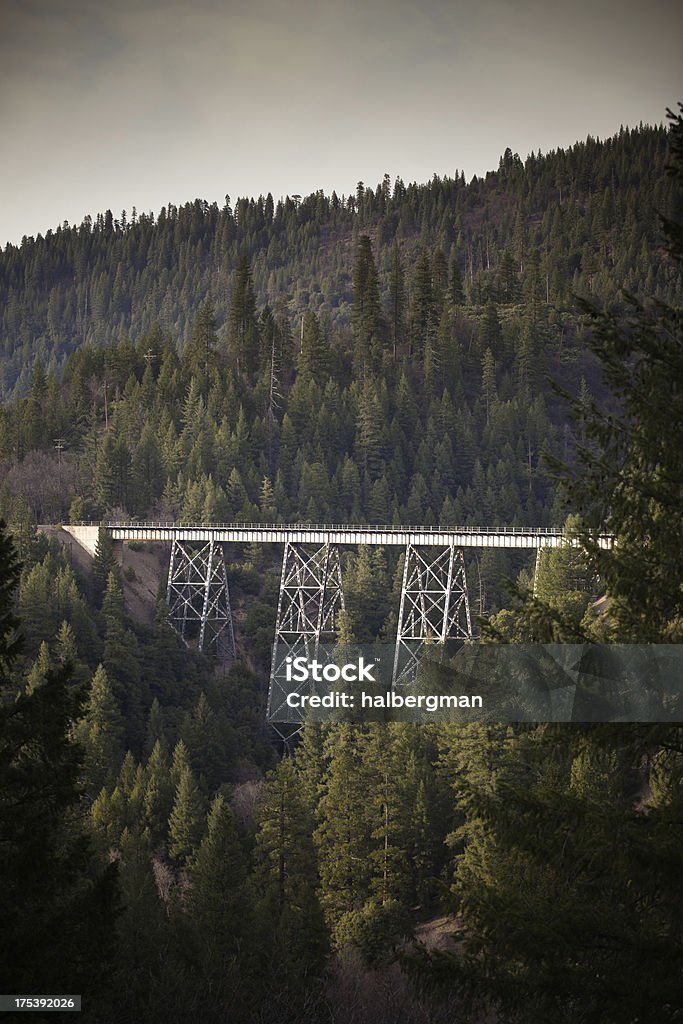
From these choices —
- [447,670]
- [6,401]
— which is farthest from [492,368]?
[6,401]

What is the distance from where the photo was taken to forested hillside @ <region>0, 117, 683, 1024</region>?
1135 cm

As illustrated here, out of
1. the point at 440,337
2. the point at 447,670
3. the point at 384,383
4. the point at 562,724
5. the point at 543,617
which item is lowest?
the point at 562,724

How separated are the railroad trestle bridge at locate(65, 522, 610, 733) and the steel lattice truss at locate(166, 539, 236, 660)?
2.2 inches

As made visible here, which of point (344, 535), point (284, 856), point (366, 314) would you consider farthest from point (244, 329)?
point (284, 856)

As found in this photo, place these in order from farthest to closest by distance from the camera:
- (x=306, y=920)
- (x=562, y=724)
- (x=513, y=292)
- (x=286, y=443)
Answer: (x=513, y=292) < (x=286, y=443) < (x=306, y=920) < (x=562, y=724)

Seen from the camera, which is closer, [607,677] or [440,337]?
[607,677]

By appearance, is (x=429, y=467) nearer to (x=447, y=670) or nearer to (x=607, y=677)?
(x=447, y=670)

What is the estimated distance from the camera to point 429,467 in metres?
84.0

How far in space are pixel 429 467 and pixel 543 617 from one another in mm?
72780

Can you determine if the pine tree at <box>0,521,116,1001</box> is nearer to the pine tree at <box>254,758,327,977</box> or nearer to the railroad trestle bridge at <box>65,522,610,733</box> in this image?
the pine tree at <box>254,758,327,977</box>

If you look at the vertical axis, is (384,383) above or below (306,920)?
above

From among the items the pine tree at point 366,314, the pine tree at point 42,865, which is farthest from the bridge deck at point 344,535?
the pine tree at point 42,865

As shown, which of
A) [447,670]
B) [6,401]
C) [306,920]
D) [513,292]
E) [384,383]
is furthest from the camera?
[6,401]

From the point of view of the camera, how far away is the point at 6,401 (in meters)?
189
